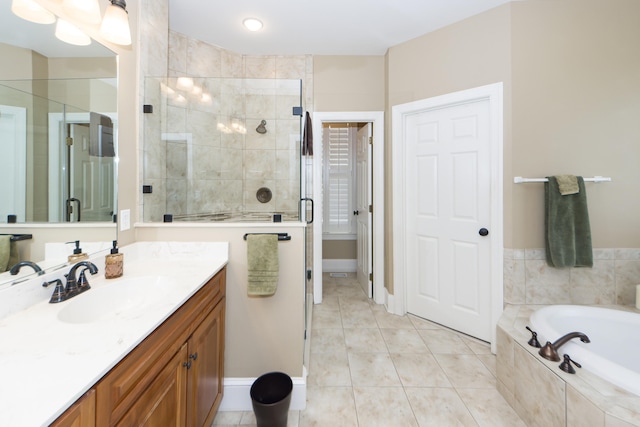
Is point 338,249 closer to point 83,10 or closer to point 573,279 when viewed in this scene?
point 573,279

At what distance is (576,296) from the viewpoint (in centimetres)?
203

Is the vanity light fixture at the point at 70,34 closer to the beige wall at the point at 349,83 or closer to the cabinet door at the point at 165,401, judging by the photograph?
the cabinet door at the point at 165,401

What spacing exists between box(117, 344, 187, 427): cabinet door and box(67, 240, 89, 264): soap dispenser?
66cm

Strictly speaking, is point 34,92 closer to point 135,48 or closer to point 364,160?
point 135,48

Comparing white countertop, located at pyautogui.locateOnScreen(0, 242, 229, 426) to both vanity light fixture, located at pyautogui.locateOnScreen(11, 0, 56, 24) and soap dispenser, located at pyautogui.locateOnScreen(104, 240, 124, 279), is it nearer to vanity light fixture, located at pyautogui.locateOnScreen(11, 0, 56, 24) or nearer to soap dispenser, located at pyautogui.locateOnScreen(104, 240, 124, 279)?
soap dispenser, located at pyautogui.locateOnScreen(104, 240, 124, 279)

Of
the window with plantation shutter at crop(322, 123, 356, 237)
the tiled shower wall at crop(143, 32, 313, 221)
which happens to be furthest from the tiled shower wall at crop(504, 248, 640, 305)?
the window with plantation shutter at crop(322, 123, 356, 237)

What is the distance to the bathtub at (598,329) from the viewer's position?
1.57 meters

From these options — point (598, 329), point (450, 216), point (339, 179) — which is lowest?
point (598, 329)

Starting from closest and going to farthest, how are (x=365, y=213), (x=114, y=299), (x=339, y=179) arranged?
(x=114, y=299) → (x=365, y=213) → (x=339, y=179)

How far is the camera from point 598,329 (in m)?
1.74

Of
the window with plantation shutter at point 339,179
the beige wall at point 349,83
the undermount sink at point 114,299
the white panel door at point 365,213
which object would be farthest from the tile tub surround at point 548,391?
the window with plantation shutter at point 339,179

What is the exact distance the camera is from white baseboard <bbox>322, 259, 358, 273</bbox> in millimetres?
4270

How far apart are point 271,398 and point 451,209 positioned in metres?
2.10

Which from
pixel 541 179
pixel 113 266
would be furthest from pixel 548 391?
pixel 113 266
